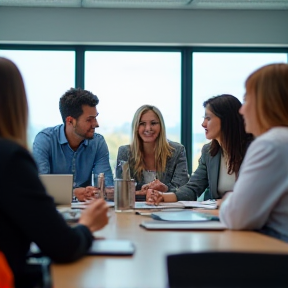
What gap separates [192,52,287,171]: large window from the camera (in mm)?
5934

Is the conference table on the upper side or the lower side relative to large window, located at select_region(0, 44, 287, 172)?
lower

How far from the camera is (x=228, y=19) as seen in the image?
19.0 feet

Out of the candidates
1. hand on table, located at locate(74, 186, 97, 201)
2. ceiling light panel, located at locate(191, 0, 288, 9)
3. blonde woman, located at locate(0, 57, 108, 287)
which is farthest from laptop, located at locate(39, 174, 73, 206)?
ceiling light panel, located at locate(191, 0, 288, 9)

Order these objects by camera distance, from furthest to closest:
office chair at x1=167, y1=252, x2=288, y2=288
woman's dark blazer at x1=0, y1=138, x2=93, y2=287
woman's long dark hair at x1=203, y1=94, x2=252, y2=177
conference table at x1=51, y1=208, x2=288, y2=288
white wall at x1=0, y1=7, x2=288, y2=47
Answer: white wall at x1=0, y1=7, x2=288, y2=47, woman's long dark hair at x1=203, y1=94, x2=252, y2=177, woman's dark blazer at x1=0, y1=138, x2=93, y2=287, conference table at x1=51, y1=208, x2=288, y2=288, office chair at x1=167, y1=252, x2=288, y2=288

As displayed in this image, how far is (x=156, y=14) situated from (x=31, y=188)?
4.88m

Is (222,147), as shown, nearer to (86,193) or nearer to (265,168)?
(86,193)

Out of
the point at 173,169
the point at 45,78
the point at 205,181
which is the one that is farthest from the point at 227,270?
the point at 45,78

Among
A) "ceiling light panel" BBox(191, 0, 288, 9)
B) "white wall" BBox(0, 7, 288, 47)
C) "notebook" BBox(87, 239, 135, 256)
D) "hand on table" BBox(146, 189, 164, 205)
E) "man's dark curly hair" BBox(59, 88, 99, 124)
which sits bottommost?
"hand on table" BBox(146, 189, 164, 205)

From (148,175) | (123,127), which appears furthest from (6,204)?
(123,127)

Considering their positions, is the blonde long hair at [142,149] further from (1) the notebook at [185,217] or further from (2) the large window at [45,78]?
(2) the large window at [45,78]

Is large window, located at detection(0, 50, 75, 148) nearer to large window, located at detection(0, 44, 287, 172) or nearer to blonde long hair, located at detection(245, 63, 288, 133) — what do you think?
large window, located at detection(0, 44, 287, 172)

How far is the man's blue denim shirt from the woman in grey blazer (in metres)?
0.74

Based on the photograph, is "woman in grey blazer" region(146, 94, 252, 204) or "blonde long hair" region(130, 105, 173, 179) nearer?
"woman in grey blazer" region(146, 94, 252, 204)

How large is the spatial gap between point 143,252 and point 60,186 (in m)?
1.41
